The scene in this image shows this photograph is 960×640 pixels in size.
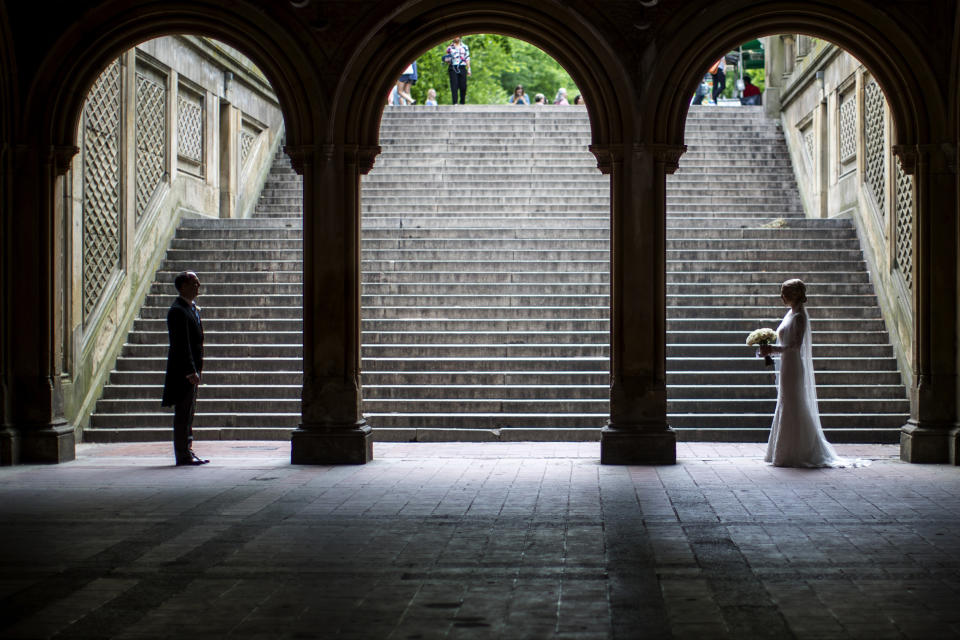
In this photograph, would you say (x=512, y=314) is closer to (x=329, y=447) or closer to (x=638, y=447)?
(x=638, y=447)

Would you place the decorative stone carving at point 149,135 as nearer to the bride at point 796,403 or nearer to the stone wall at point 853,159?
the bride at point 796,403

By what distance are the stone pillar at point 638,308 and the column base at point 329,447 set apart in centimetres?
213

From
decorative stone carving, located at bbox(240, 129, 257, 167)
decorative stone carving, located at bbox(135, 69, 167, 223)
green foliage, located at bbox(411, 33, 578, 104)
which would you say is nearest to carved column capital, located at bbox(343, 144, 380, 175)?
decorative stone carving, located at bbox(135, 69, 167, 223)

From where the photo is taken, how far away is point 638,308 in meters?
9.96

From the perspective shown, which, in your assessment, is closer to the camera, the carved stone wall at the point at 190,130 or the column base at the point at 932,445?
the column base at the point at 932,445

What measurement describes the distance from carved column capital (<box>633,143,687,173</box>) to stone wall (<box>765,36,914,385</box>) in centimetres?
249

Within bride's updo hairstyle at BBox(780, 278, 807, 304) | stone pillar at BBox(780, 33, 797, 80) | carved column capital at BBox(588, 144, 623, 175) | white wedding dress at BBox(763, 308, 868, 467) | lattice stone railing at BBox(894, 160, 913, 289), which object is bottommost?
white wedding dress at BBox(763, 308, 868, 467)

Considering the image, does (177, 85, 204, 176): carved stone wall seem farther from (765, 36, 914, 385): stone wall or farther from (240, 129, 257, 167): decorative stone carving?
(765, 36, 914, 385): stone wall

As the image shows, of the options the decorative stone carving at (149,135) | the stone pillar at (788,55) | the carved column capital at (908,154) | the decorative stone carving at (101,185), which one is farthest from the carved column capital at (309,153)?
the stone pillar at (788,55)

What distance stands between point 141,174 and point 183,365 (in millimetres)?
5316

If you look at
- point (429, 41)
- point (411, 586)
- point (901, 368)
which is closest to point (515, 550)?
point (411, 586)

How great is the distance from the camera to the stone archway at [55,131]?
10.1 meters

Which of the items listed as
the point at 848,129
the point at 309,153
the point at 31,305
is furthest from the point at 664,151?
the point at 848,129

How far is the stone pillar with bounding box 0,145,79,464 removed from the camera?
1012 centimetres
